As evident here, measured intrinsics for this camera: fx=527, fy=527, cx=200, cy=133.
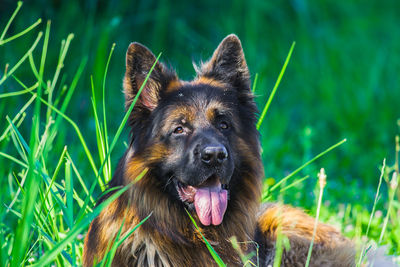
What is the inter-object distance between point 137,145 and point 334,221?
2394mm

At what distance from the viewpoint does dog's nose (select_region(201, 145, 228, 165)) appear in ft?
10.7

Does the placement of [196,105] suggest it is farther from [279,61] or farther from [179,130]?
[279,61]

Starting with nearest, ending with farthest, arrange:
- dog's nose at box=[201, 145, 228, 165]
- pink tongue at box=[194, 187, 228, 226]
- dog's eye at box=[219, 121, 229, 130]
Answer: dog's nose at box=[201, 145, 228, 165]
pink tongue at box=[194, 187, 228, 226]
dog's eye at box=[219, 121, 229, 130]

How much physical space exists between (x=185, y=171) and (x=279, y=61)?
569 cm

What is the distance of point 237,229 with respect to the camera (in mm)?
3643

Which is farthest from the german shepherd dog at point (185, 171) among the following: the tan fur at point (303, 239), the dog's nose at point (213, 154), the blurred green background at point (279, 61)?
the blurred green background at point (279, 61)

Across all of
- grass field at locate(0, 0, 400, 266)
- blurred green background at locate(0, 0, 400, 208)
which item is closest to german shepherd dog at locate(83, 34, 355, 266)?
grass field at locate(0, 0, 400, 266)

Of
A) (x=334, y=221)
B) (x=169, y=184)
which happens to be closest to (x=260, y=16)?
(x=334, y=221)

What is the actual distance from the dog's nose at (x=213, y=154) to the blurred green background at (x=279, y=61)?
3.09m

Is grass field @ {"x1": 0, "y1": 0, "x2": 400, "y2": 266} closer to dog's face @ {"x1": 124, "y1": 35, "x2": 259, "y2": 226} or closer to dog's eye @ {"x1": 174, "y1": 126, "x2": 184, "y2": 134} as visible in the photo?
dog's face @ {"x1": 124, "y1": 35, "x2": 259, "y2": 226}

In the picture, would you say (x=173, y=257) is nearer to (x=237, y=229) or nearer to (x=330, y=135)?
(x=237, y=229)

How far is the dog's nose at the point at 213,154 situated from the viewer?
327cm

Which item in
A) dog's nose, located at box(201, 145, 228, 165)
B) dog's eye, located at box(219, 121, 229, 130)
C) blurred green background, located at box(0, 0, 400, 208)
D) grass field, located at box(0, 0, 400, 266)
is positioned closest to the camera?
dog's nose, located at box(201, 145, 228, 165)

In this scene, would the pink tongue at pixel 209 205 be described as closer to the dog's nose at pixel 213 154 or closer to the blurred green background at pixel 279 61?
the dog's nose at pixel 213 154
